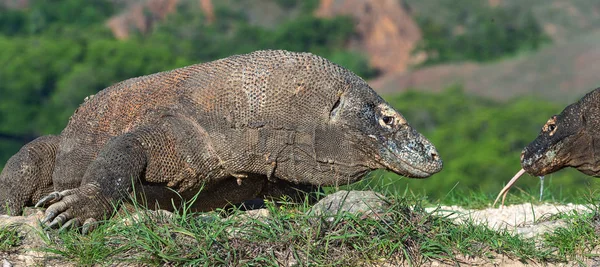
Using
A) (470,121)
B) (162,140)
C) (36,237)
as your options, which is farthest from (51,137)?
(470,121)

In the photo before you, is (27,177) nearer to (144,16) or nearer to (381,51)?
(144,16)

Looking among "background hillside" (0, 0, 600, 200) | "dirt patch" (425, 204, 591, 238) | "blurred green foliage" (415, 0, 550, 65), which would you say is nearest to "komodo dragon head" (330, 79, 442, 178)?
"dirt patch" (425, 204, 591, 238)

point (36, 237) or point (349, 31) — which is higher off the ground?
point (36, 237)

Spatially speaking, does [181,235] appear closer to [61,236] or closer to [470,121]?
[61,236]

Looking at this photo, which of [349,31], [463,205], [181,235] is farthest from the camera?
[349,31]

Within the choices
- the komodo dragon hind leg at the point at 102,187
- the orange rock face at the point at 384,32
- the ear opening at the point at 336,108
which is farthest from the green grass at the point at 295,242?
the orange rock face at the point at 384,32

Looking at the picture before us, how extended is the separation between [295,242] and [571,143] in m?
1.95

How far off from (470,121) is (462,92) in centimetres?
2250

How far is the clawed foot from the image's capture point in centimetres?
508

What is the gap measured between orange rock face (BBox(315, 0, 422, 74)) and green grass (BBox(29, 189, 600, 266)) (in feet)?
347

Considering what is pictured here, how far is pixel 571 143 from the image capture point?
578 cm

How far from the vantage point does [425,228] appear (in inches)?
195

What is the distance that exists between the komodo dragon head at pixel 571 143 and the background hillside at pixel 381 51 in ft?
146

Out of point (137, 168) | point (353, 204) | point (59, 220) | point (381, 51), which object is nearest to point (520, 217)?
Answer: point (353, 204)
